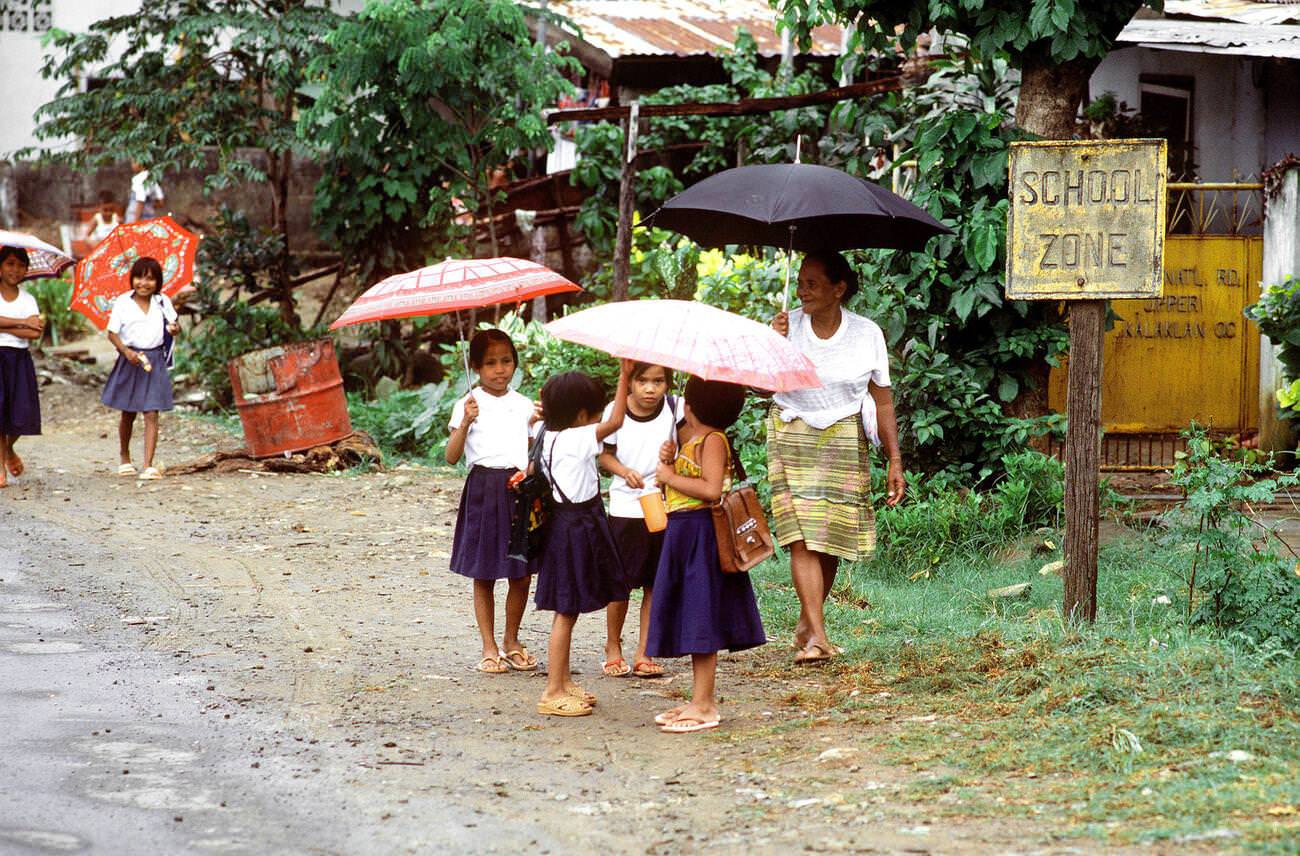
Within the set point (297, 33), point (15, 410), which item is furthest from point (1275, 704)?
point (297, 33)

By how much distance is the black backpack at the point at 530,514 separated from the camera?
5.49 m

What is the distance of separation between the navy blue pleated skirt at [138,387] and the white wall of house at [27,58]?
35.3 ft

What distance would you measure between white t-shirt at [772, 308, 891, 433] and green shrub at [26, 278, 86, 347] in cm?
1408

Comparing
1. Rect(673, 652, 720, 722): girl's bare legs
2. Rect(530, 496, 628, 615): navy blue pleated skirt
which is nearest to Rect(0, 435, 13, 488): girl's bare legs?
Rect(530, 496, 628, 615): navy blue pleated skirt

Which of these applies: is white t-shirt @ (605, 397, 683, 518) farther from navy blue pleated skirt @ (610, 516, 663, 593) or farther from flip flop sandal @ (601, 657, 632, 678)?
flip flop sandal @ (601, 657, 632, 678)

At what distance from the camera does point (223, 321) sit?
14719 millimetres

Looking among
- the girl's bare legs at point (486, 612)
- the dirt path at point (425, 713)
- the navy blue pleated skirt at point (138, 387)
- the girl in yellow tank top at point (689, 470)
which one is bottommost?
the dirt path at point (425, 713)

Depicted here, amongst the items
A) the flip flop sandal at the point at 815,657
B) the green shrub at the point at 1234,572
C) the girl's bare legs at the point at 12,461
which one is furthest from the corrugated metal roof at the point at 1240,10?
the girl's bare legs at the point at 12,461

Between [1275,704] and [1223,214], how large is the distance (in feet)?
23.3

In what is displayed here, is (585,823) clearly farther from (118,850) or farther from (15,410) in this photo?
(15,410)

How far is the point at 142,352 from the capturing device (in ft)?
35.4

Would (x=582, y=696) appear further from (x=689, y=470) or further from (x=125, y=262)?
(x=125, y=262)

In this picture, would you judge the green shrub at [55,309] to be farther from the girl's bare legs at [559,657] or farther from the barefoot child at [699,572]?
the barefoot child at [699,572]

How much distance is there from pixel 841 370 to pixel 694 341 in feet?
4.13
